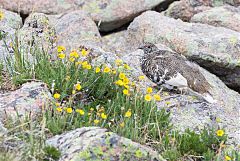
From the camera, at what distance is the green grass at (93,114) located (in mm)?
5699

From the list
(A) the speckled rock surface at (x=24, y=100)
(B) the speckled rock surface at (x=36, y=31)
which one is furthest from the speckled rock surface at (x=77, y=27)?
(A) the speckled rock surface at (x=24, y=100)

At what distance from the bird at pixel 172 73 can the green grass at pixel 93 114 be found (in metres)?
0.63

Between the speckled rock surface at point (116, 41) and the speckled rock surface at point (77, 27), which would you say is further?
the speckled rock surface at point (116, 41)

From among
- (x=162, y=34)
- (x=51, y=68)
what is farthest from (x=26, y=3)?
(x=51, y=68)


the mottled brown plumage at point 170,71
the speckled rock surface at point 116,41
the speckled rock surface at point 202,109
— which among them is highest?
the mottled brown plumage at point 170,71

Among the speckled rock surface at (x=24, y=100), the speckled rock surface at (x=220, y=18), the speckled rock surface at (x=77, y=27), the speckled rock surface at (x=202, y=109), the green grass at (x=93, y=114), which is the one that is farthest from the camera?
the speckled rock surface at (x=220, y=18)

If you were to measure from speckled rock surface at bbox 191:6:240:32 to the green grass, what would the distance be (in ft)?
14.6

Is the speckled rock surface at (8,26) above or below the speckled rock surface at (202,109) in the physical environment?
above

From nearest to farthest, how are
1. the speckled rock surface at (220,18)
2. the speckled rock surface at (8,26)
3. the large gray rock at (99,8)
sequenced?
the speckled rock surface at (8,26), the speckled rock surface at (220,18), the large gray rock at (99,8)

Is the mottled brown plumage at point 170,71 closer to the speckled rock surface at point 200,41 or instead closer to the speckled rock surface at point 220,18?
the speckled rock surface at point 200,41

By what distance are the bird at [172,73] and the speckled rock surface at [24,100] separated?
6.09 feet

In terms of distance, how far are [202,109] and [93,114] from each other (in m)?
1.78

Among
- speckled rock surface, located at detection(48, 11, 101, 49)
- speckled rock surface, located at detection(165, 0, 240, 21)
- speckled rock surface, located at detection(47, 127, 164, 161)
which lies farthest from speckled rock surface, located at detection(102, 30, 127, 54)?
speckled rock surface, located at detection(47, 127, 164, 161)

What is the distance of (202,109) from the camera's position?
24.2ft
